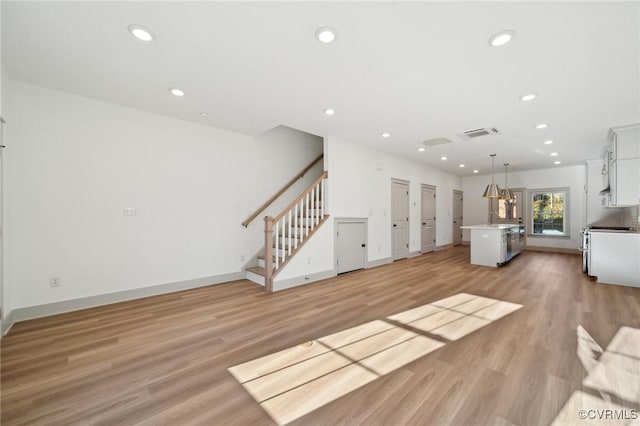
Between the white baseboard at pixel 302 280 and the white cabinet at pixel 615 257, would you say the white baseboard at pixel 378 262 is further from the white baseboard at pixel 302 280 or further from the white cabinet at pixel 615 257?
the white cabinet at pixel 615 257

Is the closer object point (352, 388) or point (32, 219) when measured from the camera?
point (352, 388)

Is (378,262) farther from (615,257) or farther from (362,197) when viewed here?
(615,257)

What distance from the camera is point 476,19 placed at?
2027 millimetres

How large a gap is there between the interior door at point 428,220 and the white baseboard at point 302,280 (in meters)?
4.12

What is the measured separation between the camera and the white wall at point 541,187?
8.12m

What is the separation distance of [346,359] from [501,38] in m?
3.16

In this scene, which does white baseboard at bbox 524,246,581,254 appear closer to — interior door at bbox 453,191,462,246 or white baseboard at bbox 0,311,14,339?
interior door at bbox 453,191,462,246

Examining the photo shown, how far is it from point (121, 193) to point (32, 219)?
37.4 inches

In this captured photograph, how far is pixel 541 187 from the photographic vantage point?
28.8 feet

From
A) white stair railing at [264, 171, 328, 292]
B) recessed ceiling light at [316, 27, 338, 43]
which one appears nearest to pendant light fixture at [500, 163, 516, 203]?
white stair railing at [264, 171, 328, 292]

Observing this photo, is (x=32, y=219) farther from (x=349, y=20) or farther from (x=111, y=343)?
(x=349, y=20)

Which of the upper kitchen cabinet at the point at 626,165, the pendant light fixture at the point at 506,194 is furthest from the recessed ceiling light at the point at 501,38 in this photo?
the pendant light fixture at the point at 506,194

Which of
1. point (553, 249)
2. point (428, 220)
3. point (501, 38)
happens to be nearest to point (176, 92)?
point (501, 38)

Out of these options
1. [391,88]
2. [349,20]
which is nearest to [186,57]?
[349,20]
